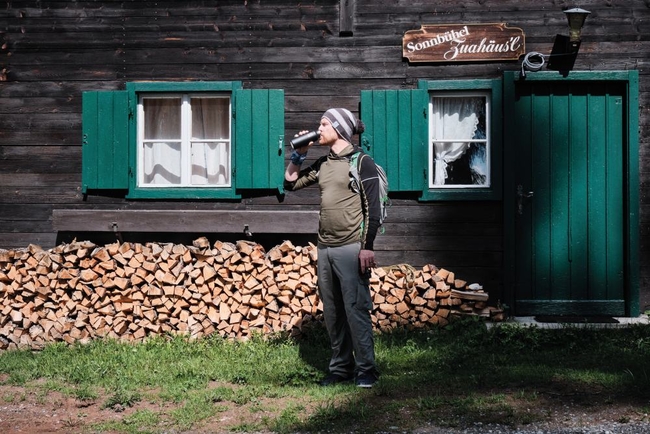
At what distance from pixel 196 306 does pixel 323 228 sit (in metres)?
2.59

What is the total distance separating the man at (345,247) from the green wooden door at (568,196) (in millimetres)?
3093

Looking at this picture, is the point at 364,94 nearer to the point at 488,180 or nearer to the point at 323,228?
the point at 488,180

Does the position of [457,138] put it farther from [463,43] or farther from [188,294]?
[188,294]

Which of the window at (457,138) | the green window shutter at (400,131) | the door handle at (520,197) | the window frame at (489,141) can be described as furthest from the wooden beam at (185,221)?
the door handle at (520,197)

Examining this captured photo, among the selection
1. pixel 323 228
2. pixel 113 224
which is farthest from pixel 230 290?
pixel 323 228

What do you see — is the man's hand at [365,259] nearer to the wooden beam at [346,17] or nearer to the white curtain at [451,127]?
the white curtain at [451,127]

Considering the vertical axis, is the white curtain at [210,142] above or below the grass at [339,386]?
above

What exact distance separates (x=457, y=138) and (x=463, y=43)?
3.34 feet

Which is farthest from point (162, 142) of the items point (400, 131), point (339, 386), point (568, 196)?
point (568, 196)

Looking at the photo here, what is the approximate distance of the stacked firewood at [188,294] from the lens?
8250 millimetres

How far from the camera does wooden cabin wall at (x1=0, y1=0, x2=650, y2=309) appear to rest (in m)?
8.80

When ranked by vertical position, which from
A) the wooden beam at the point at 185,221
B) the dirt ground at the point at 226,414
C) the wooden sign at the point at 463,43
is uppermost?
the wooden sign at the point at 463,43

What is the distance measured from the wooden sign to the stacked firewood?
2336 millimetres

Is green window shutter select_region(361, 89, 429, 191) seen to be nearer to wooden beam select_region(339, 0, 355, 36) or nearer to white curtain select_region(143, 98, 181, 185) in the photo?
wooden beam select_region(339, 0, 355, 36)
